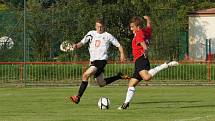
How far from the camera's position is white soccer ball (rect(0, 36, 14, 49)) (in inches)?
1432

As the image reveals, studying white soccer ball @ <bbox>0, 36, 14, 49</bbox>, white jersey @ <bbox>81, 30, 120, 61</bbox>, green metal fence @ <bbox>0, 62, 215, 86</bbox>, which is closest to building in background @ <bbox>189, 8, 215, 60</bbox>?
green metal fence @ <bbox>0, 62, 215, 86</bbox>

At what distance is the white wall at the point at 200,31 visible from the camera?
45031mm

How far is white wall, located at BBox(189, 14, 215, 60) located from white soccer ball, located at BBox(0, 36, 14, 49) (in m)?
12.3

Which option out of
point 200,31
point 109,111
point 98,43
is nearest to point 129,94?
point 109,111

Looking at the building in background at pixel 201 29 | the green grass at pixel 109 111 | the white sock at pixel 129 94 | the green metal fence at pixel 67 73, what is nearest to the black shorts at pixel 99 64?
the green grass at pixel 109 111

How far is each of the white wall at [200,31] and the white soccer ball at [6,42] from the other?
12272 millimetres

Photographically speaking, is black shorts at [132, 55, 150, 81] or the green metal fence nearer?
black shorts at [132, 55, 150, 81]

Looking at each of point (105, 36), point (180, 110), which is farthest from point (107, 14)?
point (180, 110)

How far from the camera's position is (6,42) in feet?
120

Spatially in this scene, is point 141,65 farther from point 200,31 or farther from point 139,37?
point 200,31

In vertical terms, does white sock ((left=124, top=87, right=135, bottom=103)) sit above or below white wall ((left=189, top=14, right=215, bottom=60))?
below

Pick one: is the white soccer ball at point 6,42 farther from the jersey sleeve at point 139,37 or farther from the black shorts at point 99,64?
the jersey sleeve at point 139,37

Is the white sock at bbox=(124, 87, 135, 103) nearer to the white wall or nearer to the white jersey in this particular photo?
the white jersey

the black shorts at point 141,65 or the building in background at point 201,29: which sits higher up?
the building in background at point 201,29
